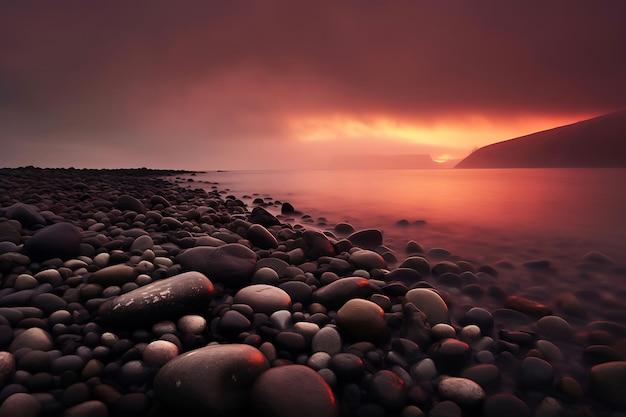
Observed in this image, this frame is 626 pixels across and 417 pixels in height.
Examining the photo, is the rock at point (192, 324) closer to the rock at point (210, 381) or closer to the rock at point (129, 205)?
the rock at point (210, 381)

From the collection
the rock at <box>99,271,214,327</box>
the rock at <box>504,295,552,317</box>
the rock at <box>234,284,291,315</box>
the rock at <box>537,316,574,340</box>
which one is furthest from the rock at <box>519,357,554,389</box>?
the rock at <box>99,271,214,327</box>

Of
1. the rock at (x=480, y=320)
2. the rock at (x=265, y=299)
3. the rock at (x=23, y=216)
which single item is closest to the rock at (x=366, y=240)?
the rock at (x=480, y=320)

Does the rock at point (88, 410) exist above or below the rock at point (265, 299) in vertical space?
below

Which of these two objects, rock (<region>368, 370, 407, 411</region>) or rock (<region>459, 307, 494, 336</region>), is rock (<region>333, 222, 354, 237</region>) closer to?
rock (<region>459, 307, 494, 336</region>)

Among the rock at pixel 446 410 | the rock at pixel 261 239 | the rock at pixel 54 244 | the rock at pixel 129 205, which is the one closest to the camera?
the rock at pixel 446 410

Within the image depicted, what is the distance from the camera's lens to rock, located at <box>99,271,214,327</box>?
105 inches

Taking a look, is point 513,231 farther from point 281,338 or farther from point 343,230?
point 281,338

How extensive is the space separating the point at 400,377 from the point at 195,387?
135 centimetres

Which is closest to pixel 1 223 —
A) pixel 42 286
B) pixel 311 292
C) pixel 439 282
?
pixel 42 286

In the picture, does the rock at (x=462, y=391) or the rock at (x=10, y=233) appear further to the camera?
the rock at (x=10, y=233)

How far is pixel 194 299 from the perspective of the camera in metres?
2.91

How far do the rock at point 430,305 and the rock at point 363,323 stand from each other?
52 centimetres

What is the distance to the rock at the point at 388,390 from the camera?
2.10 m

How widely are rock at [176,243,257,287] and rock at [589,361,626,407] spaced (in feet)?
9.96
